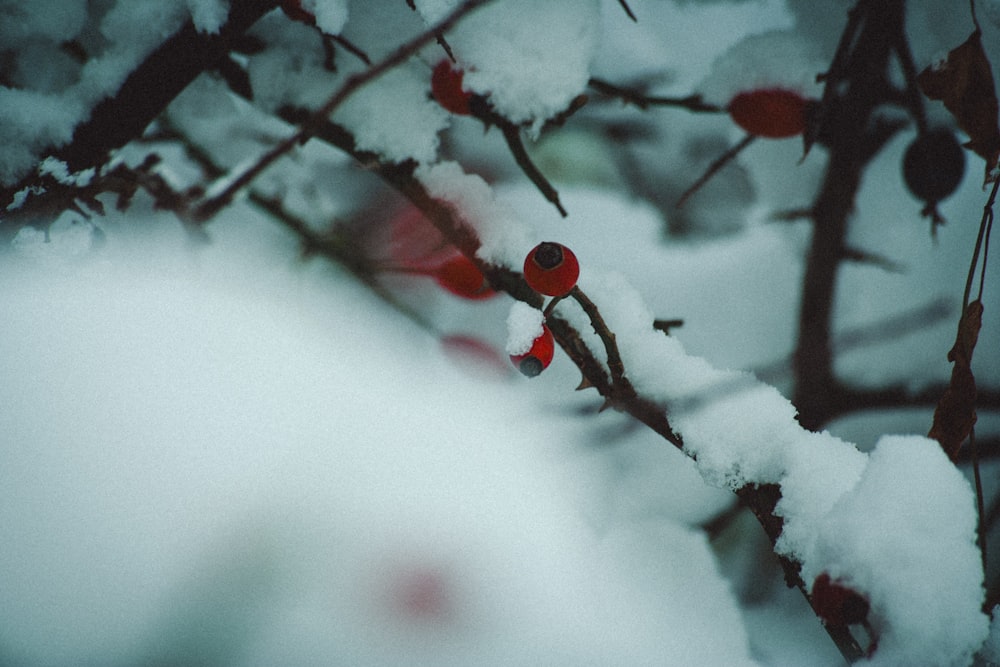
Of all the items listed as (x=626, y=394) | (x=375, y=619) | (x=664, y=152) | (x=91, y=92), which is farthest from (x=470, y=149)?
(x=375, y=619)

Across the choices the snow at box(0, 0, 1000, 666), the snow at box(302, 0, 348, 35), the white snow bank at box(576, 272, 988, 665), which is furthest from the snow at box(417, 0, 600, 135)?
the white snow bank at box(576, 272, 988, 665)

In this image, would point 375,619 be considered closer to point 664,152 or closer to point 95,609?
point 95,609

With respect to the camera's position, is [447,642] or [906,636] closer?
[906,636]

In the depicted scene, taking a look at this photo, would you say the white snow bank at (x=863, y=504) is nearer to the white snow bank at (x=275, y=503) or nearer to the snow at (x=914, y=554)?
the snow at (x=914, y=554)

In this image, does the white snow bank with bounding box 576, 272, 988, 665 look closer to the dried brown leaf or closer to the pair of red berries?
the pair of red berries

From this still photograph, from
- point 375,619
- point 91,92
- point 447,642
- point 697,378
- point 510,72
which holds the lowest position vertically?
point 447,642
